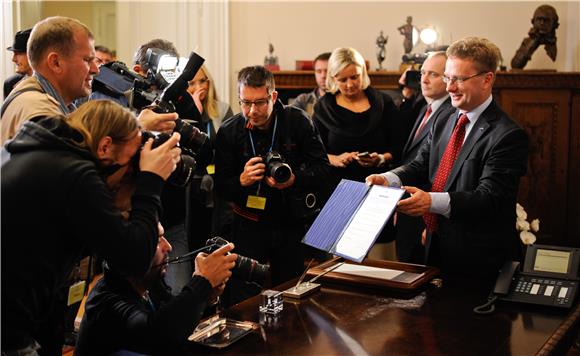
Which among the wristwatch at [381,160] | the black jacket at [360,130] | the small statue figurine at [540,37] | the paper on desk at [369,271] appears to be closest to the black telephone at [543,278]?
the paper on desk at [369,271]

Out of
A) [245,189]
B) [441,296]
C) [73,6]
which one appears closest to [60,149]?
[441,296]

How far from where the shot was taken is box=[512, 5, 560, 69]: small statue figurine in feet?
17.0

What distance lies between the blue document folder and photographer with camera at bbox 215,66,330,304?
0.55 m

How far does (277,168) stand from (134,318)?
126 centimetres

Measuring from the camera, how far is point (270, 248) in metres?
3.13

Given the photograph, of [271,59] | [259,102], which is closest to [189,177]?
[259,102]

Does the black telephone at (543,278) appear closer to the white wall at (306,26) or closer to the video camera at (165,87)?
the video camera at (165,87)

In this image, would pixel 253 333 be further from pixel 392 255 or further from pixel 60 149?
pixel 392 255

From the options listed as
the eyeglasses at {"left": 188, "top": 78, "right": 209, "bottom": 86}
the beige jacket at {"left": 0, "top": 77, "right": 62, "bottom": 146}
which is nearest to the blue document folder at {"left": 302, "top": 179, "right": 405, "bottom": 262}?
the beige jacket at {"left": 0, "top": 77, "right": 62, "bottom": 146}

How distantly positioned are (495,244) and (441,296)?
0.41 meters

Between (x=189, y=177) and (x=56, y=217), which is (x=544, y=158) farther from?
(x=56, y=217)

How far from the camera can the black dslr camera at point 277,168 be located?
2.97 metres

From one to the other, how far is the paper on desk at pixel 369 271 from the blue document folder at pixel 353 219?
0.47 feet

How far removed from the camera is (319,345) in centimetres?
184
